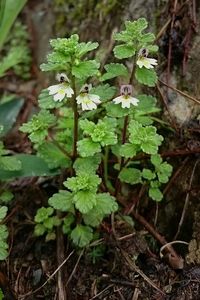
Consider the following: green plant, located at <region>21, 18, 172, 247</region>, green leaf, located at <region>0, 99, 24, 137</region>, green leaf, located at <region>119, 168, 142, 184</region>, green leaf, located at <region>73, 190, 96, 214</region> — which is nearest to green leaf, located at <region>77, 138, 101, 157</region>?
green plant, located at <region>21, 18, 172, 247</region>

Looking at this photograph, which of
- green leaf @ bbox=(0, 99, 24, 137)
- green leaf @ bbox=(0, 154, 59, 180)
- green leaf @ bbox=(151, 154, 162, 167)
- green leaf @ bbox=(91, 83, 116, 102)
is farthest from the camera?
green leaf @ bbox=(0, 99, 24, 137)

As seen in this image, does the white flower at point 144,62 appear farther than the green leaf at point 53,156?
No

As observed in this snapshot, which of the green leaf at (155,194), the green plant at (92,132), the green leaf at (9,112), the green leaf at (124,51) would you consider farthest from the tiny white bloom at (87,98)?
the green leaf at (9,112)

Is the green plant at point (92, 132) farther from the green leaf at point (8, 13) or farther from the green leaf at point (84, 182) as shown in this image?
the green leaf at point (8, 13)

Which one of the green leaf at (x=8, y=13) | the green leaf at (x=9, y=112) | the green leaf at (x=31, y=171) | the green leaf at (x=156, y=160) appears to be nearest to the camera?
the green leaf at (x=156, y=160)

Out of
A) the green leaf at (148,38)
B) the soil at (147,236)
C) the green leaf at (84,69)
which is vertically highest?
the green leaf at (148,38)

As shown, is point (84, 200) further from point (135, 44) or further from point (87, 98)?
point (135, 44)

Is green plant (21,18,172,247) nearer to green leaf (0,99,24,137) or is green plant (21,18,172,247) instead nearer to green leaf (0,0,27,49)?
green leaf (0,99,24,137)
